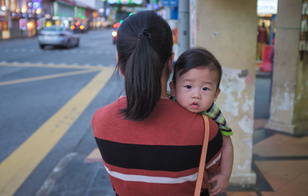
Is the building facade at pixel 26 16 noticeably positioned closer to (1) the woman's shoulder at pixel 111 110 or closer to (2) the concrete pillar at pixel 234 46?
(2) the concrete pillar at pixel 234 46

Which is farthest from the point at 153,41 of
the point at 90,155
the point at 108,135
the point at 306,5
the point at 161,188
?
the point at 306,5

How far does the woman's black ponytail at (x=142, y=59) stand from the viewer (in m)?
1.17

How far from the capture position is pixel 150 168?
1240mm

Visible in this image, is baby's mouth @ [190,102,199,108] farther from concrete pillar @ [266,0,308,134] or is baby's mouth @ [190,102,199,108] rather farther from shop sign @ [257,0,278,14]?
shop sign @ [257,0,278,14]

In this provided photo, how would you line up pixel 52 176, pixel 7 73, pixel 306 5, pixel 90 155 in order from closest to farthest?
1. pixel 52 176
2. pixel 90 155
3. pixel 306 5
4. pixel 7 73

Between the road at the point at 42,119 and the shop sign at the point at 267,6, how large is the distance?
5.32 meters

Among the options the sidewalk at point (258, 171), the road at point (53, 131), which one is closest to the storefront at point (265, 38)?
the road at point (53, 131)

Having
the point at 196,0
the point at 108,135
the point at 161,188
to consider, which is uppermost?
the point at 196,0

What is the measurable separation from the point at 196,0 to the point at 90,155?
253 centimetres

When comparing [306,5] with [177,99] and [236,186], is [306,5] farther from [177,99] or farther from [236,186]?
[177,99]

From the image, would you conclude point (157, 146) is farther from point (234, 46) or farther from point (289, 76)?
point (289, 76)

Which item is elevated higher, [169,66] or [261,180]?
[169,66]

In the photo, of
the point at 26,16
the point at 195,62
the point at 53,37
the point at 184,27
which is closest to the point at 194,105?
the point at 195,62

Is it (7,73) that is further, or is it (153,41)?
(7,73)
